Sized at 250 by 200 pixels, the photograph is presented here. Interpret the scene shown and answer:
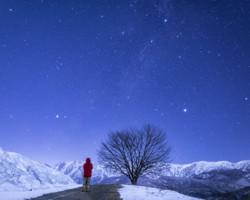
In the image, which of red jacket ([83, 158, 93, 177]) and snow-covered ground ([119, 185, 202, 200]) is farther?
red jacket ([83, 158, 93, 177])

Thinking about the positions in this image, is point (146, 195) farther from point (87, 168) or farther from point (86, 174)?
point (87, 168)

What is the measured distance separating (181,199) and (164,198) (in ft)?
4.29

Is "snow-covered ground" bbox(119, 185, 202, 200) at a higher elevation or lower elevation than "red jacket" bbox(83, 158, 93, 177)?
lower

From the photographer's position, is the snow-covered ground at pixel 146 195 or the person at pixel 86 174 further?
the person at pixel 86 174

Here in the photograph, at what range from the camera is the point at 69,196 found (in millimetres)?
24094

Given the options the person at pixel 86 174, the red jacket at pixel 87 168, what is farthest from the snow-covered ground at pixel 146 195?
the red jacket at pixel 87 168

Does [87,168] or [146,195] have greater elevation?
[87,168]

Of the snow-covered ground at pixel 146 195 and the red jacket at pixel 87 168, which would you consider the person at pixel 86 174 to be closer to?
the red jacket at pixel 87 168

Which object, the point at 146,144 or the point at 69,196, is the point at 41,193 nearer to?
the point at 69,196

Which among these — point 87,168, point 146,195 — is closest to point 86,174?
point 87,168

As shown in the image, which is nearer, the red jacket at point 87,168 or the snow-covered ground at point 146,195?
the snow-covered ground at point 146,195

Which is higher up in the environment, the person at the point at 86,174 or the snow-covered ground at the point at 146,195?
the person at the point at 86,174

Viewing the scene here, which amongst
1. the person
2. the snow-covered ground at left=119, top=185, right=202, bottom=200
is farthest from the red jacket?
the snow-covered ground at left=119, top=185, right=202, bottom=200

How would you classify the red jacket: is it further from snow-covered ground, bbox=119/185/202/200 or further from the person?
snow-covered ground, bbox=119/185/202/200
